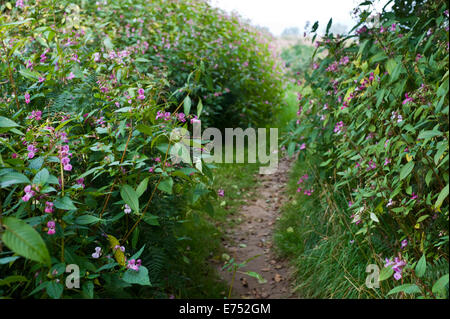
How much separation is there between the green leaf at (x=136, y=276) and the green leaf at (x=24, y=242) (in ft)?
1.38

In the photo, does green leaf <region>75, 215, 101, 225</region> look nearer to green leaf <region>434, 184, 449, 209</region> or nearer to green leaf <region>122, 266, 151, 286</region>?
green leaf <region>122, 266, 151, 286</region>

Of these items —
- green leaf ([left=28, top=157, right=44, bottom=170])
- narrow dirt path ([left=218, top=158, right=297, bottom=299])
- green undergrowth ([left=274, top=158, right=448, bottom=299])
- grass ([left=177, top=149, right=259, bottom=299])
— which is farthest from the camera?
narrow dirt path ([left=218, top=158, right=297, bottom=299])

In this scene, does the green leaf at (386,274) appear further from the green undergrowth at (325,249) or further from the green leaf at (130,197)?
the green leaf at (130,197)

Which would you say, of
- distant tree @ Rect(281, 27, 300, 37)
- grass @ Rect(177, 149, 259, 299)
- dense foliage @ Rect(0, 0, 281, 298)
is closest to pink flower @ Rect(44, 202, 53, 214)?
dense foliage @ Rect(0, 0, 281, 298)

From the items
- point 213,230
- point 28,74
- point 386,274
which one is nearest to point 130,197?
point 28,74

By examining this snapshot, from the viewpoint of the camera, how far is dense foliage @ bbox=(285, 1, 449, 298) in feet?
5.77

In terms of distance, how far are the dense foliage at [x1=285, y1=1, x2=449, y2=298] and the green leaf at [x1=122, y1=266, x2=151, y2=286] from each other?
1028 millimetres

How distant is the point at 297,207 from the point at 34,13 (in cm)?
281

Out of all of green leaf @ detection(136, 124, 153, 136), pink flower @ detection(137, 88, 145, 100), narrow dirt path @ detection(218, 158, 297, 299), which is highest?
pink flower @ detection(137, 88, 145, 100)

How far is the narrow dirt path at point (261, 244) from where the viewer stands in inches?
118

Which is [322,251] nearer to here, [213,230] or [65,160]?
[213,230]

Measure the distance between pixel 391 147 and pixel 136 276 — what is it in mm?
1465

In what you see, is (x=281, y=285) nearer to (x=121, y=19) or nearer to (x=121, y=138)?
(x=121, y=138)

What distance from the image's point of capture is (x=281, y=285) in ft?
10.0
